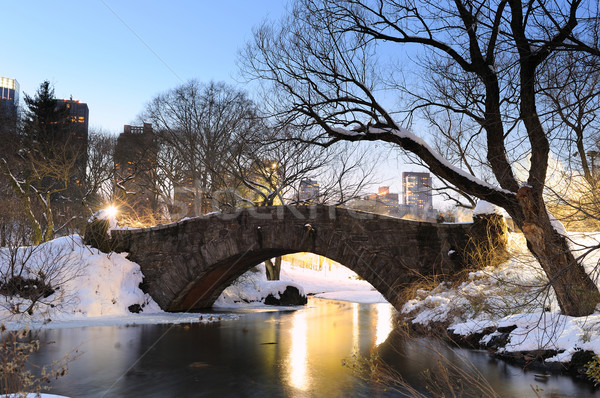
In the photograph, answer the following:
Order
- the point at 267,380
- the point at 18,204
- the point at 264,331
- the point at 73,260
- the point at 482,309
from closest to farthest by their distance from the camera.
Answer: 1. the point at 267,380
2. the point at 482,309
3. the point at 264,331
4. the point at 73,260
5. the point at 18,204

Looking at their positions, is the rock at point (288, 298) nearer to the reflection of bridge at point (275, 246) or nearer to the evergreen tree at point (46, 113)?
the reflection of bridge at point (275, 246)

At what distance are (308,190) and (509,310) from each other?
14770mm

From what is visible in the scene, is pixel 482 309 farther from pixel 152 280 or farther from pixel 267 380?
pixel 152 280

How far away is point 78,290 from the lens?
47.6ft

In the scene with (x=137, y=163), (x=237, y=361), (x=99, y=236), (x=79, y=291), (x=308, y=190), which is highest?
(x=137, y=163)

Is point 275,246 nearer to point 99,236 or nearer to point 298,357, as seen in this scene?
point 298,357

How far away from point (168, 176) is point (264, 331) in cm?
1400

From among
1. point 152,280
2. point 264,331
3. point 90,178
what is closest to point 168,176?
point 90,178

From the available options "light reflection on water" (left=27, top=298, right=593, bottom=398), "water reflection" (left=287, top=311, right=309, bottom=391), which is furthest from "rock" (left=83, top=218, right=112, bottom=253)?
"water reflection" (left=287, top=311, right=309, bottom=391)

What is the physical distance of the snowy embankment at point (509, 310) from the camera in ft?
24.5

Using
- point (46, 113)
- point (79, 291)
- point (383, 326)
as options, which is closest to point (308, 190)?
point (383, 326)

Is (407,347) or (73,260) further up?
(73,260)

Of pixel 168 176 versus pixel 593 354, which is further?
pixel 168 176

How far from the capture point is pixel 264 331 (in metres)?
12.8
